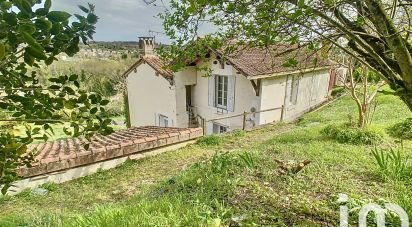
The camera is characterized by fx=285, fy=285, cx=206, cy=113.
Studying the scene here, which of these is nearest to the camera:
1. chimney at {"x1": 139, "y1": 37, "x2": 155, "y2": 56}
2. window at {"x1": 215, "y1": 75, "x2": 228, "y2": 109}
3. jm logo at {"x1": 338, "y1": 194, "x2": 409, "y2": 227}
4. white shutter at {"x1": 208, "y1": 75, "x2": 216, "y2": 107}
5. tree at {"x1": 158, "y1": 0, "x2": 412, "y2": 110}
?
tree at {"x1": 158, "y1": 0, "x2": 412, "y2": 110}

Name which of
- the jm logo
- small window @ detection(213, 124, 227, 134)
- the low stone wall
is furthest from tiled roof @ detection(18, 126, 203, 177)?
small window @ detection(213, 124, 227, 134)

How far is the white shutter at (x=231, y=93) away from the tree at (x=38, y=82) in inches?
488

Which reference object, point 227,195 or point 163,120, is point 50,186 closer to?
point 227,195

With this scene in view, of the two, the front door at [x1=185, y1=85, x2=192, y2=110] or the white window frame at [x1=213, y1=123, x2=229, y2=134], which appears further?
the front door at [x1=185, y1=85, x2=192, y2=110]

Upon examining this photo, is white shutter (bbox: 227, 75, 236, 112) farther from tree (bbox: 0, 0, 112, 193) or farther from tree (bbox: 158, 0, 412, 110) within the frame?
tree (bbox: 0, 0, 112, 193)

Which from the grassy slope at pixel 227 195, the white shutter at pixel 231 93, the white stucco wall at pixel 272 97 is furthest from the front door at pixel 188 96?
the grassy slope at pixel 227 195

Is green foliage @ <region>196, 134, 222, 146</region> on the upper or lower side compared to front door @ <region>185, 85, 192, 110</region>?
lower

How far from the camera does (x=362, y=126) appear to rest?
28.9ft

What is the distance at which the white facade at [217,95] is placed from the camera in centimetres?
1376

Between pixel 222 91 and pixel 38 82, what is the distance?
13.1 meters

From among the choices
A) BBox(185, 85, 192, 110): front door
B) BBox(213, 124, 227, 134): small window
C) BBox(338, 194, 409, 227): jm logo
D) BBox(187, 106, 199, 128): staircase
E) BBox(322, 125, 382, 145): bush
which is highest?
BBox(185, 85, 192, 110): front door

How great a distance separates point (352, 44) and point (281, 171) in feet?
6.81

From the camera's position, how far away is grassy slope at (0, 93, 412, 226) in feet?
9.66

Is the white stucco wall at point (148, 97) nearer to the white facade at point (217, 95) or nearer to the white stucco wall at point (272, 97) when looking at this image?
the white facade at point (217, 95)
